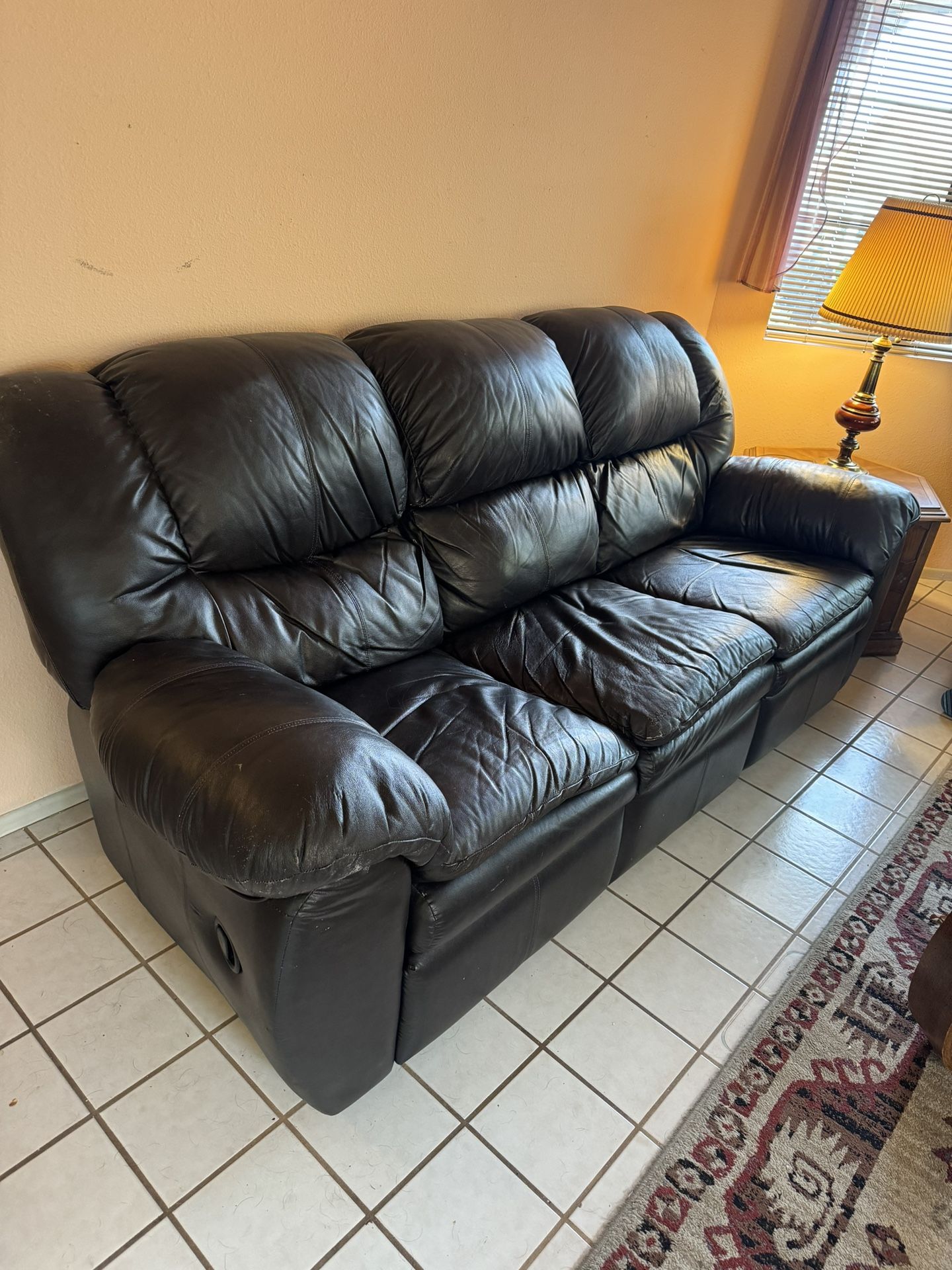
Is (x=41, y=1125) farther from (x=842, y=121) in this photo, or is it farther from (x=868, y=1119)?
(x=842, y=121)

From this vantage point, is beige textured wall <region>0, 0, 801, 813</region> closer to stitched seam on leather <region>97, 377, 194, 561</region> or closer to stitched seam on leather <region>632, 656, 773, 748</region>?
stitched seam on leather <region>97, 377, 194, 561</region>

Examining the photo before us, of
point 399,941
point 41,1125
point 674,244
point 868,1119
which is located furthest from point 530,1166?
point 674,244

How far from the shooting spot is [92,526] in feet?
4.35

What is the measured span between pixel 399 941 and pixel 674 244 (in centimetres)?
250

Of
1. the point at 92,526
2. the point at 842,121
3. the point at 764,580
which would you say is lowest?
the point at 764,580

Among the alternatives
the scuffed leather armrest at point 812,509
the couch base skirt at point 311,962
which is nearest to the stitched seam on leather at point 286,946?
the couch base skirt at point 311,962

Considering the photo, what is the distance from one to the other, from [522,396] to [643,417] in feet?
1.68

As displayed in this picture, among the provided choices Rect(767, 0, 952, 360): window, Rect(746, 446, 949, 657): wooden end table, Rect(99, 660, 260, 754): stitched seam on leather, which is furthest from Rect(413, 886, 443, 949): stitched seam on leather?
Rect(767, 0, 952, 360): window

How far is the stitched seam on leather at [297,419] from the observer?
1.56m

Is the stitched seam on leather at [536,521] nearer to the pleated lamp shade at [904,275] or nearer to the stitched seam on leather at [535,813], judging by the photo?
the stitched seam on leather at [535,813]

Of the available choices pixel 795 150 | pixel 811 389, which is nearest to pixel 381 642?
pixel 795 150

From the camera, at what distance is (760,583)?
2227 millimetres

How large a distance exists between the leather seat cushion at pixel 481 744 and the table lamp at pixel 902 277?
1748 mm

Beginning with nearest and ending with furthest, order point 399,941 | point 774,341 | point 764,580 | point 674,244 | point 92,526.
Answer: point 399,941 < point 92,526 < point 764,580 < point 674,244 < point 774,341
